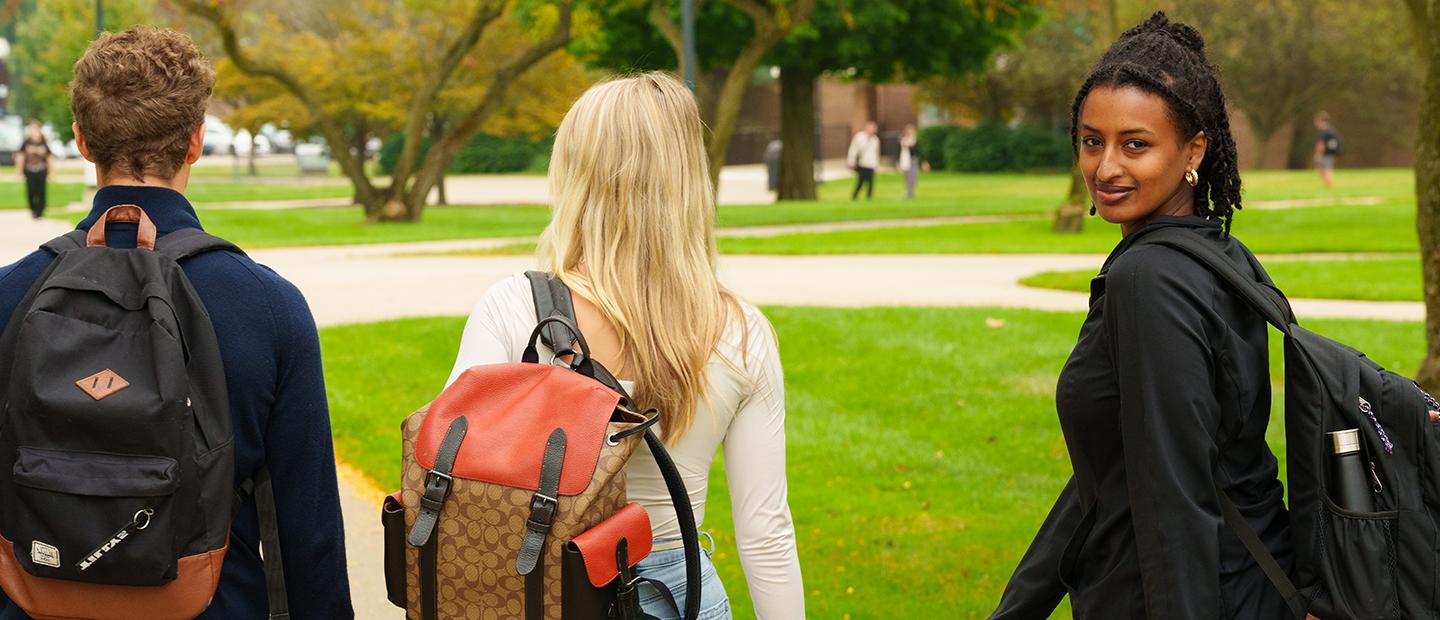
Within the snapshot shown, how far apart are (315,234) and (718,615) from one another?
20526mm

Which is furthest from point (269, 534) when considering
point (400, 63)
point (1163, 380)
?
point (400, 63)

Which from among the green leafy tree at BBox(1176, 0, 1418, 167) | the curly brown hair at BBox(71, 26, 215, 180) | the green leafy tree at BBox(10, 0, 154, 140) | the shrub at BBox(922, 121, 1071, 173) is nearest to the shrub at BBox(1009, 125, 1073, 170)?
the shrub at BBox(922, 121, 1071, 173)

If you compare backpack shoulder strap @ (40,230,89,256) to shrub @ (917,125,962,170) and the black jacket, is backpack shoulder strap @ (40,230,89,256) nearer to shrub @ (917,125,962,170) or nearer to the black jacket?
the black jacket

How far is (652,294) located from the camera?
2596 mm

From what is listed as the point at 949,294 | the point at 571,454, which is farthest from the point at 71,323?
the point at 949,294

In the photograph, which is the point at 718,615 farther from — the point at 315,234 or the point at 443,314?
the point at 315,234

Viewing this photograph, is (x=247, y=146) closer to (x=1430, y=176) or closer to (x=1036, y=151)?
(x=1036, y=151)

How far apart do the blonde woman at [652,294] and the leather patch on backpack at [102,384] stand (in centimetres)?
57

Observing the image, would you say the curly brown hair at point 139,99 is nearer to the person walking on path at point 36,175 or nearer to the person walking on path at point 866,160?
the person walking on path at point 36,175

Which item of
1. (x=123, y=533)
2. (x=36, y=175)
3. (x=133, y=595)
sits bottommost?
(x=36, y=175)

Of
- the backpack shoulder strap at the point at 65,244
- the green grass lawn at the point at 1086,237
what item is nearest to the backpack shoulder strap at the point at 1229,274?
the backpack shoulder strap at the point at 65,244

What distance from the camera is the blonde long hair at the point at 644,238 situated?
2578mm

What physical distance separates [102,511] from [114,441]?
0.35 feet

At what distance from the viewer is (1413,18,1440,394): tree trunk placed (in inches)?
273
